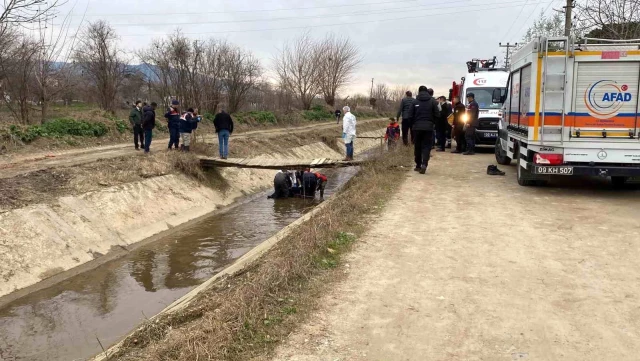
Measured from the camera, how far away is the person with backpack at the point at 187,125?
51.1ft

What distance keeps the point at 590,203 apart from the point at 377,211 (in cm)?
383

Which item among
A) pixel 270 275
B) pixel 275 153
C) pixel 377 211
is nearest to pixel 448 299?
pixel 270 275

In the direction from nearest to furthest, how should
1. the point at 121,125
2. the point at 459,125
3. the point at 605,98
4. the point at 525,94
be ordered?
the point at 605,98 → the point at 525,94 → the point at 459,125 → the point at 121,125

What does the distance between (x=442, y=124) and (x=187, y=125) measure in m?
8.39

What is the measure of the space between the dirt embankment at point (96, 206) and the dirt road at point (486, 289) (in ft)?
18.7

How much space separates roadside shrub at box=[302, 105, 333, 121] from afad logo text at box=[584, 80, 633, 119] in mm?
31233

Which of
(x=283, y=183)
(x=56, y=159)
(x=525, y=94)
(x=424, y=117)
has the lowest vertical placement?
(x=283, y=183)

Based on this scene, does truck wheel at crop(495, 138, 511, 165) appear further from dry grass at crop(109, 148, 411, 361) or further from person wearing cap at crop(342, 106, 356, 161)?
dry grass at crop(109, 148, 411, 361)

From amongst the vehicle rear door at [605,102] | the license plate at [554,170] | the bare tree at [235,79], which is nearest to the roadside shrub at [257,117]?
the bare tree at [235,79]

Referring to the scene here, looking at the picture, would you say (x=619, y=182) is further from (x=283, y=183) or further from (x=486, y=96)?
(x=283, y=183)

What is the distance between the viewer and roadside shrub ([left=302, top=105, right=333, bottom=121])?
40.1m

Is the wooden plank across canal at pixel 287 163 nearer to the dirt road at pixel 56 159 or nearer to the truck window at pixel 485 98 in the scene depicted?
the dirt road at pixel 56 159

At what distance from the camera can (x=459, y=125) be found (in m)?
15.8

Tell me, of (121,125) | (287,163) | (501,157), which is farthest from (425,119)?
(121,125)
